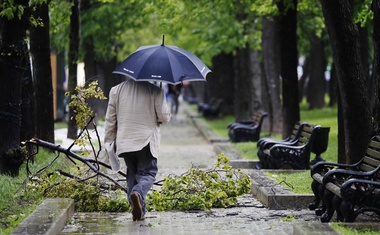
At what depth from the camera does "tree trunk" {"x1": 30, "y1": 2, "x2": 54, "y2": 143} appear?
17250 mm

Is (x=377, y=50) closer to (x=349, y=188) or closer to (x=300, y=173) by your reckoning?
(x=349, y=188)

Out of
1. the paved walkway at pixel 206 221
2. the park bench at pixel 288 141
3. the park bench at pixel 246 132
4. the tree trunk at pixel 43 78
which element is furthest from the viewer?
the park bench at pixel 246 132

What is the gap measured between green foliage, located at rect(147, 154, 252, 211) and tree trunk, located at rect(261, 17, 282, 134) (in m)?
14.4

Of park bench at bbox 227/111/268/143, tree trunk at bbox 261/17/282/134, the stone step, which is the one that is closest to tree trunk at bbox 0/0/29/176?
the stone step

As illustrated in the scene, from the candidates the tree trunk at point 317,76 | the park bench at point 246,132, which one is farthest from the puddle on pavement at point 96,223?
the tree trunk at point 317,76

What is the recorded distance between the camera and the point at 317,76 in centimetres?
4197

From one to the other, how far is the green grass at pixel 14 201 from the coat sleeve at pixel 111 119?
113cm

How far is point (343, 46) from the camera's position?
1312cm

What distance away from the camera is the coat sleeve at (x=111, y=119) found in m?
11.0

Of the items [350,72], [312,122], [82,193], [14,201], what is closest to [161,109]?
[82,193]

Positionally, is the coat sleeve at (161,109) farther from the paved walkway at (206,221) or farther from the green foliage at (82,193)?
the green foliage at (82,193)

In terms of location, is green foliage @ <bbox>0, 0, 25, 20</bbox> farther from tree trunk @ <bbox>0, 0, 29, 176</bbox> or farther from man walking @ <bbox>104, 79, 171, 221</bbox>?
man walking @ <bbox>104, 79, 171, 221</bbox>

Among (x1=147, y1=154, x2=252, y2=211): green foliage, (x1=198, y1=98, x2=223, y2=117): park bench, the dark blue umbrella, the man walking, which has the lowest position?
(x1=198, y1=98, x2=223, y2=117): park bench

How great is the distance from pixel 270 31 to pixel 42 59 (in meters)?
11.7
